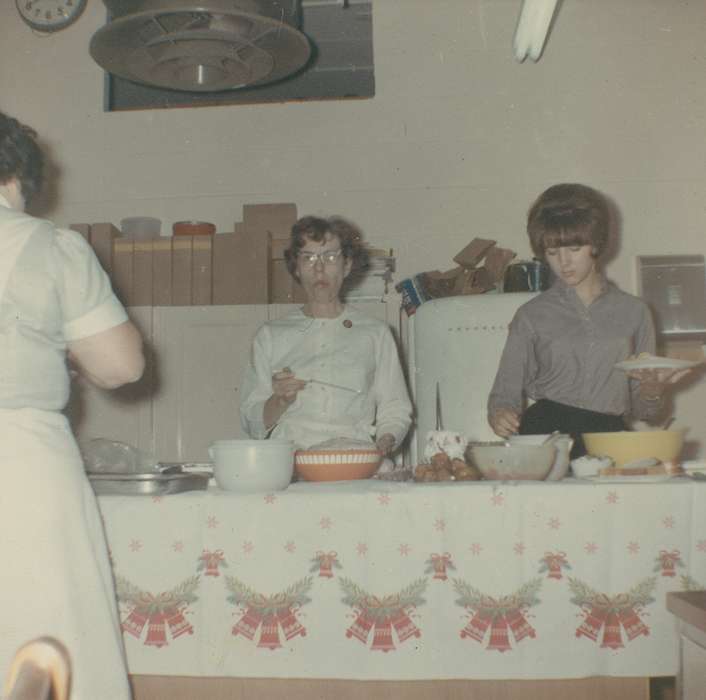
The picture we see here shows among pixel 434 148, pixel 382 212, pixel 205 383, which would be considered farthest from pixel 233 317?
pixel 434 148

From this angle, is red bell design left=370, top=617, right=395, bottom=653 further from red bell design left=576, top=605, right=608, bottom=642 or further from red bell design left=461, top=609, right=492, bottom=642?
red bell design left=576, top=605, right=608, bottom=642

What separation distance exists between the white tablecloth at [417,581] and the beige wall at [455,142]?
2705 millimetres

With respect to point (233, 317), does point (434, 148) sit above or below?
above

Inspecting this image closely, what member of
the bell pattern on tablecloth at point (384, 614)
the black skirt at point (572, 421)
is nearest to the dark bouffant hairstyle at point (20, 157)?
the bell pattern on tablecloth at point (384, 614)

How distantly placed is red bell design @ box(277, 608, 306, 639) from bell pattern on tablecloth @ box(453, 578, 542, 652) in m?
0.26

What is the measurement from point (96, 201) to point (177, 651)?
3281 millimetres

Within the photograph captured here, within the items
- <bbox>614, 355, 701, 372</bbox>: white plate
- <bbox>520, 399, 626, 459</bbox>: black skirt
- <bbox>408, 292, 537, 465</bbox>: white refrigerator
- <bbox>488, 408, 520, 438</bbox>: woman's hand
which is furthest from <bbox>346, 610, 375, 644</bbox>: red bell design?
<bbox>408, 292, 537, 465</bbox>: white refrigerator

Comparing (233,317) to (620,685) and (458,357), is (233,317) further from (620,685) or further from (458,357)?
(620,685)

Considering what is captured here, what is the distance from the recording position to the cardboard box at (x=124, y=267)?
387 centimetres

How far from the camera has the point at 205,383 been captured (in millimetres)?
3748

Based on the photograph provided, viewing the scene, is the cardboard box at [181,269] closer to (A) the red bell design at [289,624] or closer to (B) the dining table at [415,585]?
(B) the dining table at [415,585]

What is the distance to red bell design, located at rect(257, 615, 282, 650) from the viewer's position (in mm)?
1369

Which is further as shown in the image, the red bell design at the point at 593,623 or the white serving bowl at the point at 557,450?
the white serving bowl at the point at 557,450

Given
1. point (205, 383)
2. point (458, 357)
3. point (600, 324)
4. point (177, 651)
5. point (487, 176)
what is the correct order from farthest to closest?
point (487, 176) < point (205, 383) < point (458, 357) < point (600, 324) < point (177, 651)
